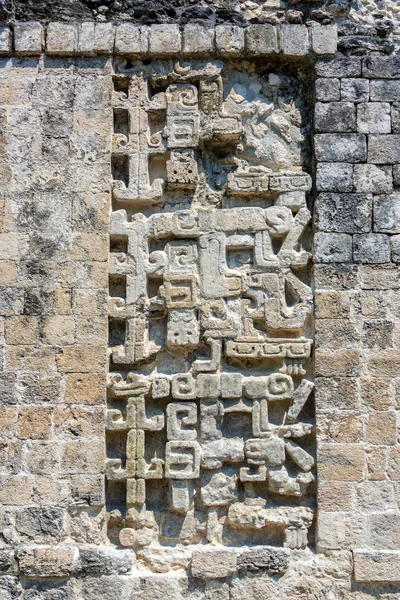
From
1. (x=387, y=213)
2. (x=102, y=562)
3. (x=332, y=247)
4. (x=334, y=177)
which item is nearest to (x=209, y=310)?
(x=332, y=247)

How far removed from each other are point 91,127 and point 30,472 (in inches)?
92.4

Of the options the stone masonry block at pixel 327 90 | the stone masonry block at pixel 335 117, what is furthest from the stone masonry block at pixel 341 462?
the stone masonry block at pixel 327 90

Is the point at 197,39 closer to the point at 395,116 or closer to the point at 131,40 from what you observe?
the point at 131,40

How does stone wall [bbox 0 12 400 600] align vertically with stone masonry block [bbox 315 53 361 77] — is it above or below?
below

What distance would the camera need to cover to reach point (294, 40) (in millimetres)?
5703

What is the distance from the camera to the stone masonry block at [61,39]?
5684 millimetres

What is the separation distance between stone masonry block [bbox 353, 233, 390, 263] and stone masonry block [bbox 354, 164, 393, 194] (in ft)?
1.04

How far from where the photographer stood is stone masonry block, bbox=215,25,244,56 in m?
5.68

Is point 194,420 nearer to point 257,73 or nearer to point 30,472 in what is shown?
point 30,472

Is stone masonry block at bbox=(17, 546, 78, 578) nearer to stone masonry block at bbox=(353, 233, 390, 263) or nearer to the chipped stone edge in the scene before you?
stone masonry block at bbox=(353, 233, 390, 263)

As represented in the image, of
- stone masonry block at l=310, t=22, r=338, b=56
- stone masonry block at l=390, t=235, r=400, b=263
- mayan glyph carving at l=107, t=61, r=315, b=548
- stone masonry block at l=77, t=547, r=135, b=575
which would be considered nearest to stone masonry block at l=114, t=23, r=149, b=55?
mayan glyph carving at l=107, t=61, r=315, b=548

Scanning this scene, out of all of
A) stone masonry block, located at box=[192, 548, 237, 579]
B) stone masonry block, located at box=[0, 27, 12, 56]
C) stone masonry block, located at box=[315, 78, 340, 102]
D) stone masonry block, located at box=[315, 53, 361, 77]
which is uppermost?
stone masonry block, located at box=[0, 27, 12, 56]

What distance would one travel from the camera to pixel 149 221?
5520 millimetres

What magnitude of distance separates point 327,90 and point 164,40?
1195 mm
